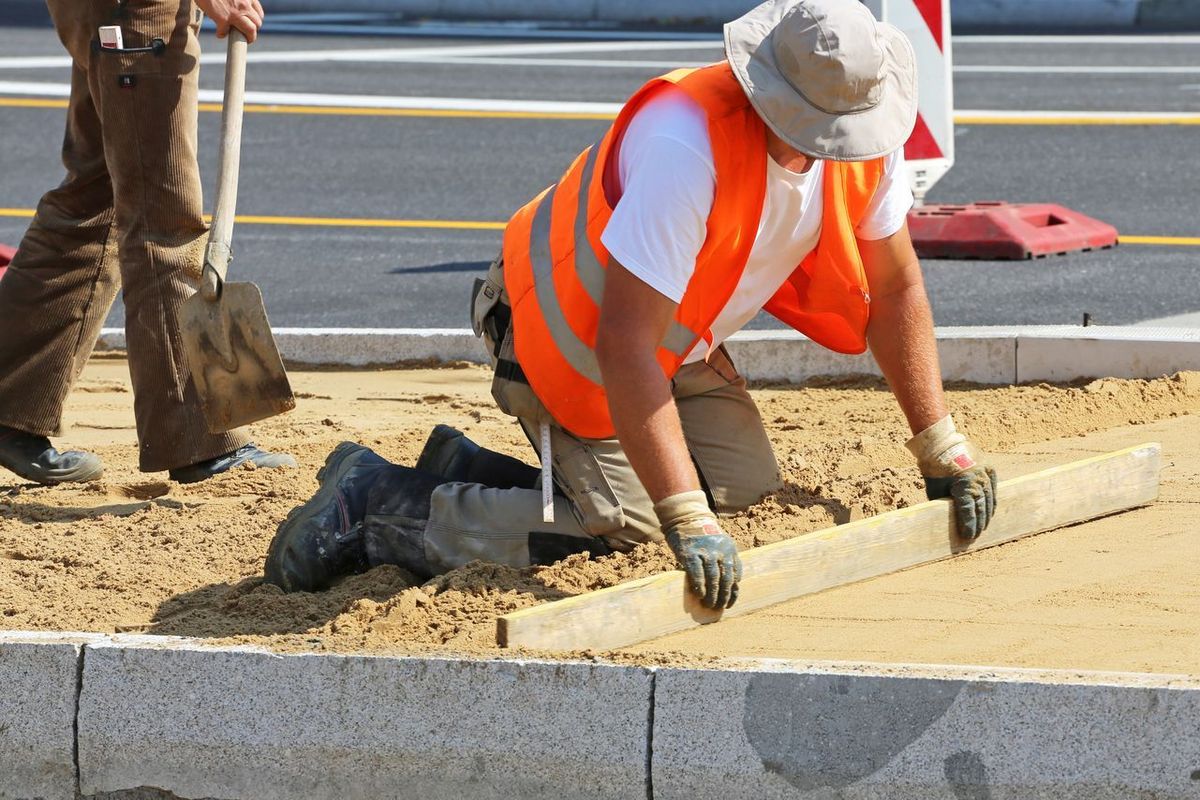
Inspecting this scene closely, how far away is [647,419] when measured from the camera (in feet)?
11.0

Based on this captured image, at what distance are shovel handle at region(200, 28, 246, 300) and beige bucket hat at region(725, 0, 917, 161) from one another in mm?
1511

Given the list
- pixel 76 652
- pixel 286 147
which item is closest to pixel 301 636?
pixel 76 652

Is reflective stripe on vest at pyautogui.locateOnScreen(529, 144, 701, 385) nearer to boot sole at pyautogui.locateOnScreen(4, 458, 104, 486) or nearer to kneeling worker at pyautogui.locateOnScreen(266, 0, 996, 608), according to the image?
kneeling worker at pyautogui.locateOnScreen(266, 0, 996, 608)

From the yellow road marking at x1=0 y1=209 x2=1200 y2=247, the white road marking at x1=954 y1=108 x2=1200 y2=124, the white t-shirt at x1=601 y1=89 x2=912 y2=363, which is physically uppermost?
the white t-shirt at x1=601 y1=89 x2=912 y2=363

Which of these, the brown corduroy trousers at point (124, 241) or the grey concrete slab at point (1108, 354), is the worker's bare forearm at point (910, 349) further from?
the brown corduroy trousers at point (124, 241)

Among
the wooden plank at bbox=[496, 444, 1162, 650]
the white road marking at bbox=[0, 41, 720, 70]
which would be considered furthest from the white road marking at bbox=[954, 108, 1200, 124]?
the wooden plank at bbox=[496, 444, 1162, 650]

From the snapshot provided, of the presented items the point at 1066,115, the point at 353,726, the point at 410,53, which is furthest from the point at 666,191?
the point at 410,53

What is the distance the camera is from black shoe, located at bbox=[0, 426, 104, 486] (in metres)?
4.80

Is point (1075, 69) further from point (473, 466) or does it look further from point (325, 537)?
point (325, 537)

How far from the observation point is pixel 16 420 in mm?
4801

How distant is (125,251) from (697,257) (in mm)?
1897

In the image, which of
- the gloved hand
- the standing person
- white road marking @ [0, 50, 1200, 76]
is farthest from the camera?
white road marking @ [0, 50, 1200, 76]

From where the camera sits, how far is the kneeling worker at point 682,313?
336 centimetres

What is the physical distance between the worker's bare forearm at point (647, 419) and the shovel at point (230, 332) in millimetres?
1294
